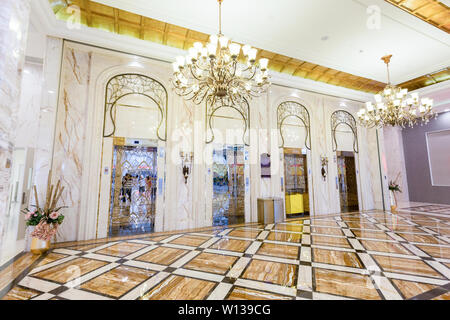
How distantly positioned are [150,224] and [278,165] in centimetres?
385

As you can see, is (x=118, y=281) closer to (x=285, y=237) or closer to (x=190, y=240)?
(x=190, y=240)

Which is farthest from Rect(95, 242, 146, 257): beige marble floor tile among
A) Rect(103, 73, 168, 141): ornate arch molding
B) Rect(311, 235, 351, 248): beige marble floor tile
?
Rect(311, 235, 351, 248): beige marble floor tile

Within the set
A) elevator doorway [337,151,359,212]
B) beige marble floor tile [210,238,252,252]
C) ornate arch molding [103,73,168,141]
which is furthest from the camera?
elevator doorway [337,151,359,212]

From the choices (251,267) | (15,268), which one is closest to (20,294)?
(15,268)

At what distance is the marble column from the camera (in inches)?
59.8

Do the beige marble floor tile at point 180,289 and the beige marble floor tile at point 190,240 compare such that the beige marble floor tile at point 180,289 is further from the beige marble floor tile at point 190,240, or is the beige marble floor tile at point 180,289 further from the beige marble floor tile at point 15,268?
the beige marble floor tile at point 15,268

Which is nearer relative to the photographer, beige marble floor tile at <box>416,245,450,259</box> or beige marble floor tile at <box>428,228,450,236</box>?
beige marble floor tile at <box>416,245,450,259</box>

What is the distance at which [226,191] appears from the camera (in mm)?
5621

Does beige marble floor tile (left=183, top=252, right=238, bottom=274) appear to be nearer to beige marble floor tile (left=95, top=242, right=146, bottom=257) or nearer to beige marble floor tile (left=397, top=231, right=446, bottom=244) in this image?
beige marble floor tile (left=95, top=242, right=146, bottom=257)

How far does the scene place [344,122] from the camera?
25.3 ft

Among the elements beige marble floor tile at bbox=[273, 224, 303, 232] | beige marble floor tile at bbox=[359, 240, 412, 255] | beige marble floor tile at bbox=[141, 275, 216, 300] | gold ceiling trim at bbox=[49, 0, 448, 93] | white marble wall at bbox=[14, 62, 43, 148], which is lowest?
beige marble floor tile at bbox=[141, 275, 216, 300]

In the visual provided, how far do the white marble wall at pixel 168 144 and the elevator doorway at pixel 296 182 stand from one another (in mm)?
250

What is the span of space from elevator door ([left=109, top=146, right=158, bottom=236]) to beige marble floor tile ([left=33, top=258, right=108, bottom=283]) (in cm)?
156
